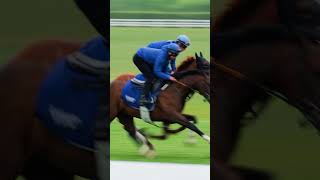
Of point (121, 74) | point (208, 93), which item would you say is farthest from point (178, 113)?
point (121, 74)

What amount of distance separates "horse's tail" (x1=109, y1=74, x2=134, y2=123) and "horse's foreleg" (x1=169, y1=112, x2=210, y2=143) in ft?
0.86

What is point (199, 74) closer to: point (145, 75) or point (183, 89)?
point (183, 89)

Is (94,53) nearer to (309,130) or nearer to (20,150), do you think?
(20,150)

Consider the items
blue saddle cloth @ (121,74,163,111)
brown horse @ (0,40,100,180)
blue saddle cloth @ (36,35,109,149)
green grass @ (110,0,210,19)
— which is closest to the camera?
green grass @ (110,0,210,19)

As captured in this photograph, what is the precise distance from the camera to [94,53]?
274 centimetres

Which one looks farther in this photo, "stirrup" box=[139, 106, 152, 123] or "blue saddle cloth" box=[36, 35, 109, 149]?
"blue saddle cloth" box=[36, 35, 109, 149]

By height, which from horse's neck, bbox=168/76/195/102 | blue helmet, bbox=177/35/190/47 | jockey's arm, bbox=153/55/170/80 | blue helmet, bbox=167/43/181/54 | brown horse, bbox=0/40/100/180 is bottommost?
brown horse, bbox=0/40/100/180

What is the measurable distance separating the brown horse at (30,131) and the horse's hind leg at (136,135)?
36 cm

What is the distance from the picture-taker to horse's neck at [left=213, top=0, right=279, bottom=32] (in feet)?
8.32

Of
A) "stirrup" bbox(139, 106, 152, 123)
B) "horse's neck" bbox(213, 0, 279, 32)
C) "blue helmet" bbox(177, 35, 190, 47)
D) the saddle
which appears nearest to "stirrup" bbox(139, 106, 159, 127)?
"stirrup" bbox(139, 106, 152, 123)

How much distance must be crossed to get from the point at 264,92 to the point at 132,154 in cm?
68

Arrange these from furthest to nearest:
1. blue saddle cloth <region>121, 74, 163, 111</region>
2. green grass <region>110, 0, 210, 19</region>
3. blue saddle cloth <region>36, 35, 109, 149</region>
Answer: blue saddle cloth <region>36, 35, 109, 149</region> → blue saddle cloth <region>121, 74, 163, 111</region> → green grass <region>110, 0, 210, 19</region>

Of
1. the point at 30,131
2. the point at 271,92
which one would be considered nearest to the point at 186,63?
the point at 271,92

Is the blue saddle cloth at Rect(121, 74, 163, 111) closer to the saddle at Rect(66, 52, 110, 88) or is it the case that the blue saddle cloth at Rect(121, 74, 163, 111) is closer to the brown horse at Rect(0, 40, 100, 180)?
the saddle at Rect(66, 52, 110, 88)
